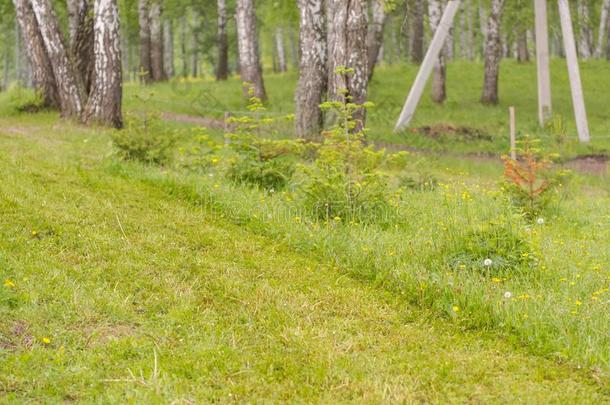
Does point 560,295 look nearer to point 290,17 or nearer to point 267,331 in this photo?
point 267,331

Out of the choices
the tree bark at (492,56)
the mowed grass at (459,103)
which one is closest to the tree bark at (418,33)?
the mowed grass at (459,103)

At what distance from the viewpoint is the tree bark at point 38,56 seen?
15742 mm

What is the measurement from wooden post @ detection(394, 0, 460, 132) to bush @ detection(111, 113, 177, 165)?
26.6 feet

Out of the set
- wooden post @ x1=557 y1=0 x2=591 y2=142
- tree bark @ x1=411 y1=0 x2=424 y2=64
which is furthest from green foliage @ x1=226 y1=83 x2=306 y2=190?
tree bark @ x1=411 y1=0 x2=424 y2=64

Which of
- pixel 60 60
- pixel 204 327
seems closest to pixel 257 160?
pixel 204 327

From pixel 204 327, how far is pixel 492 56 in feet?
66.2

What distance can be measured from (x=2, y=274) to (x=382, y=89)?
21122 millimetres

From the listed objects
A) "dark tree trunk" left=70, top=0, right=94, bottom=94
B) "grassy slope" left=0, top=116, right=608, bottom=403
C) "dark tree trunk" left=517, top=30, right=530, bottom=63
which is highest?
"dark tree trunk" left=517, top=30, right=530, bottom=63

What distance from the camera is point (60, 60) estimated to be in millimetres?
14609

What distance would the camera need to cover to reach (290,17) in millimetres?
28547

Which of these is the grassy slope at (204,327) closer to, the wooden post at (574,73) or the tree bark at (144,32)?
the wooden post at (574,73)

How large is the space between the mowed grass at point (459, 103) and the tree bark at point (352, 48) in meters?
3.06

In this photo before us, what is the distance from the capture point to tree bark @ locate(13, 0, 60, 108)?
51.6ft

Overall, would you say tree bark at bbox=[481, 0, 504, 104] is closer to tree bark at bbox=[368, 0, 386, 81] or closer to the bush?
tree bark at bbox=[368, 0, 386, 81]
